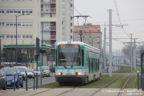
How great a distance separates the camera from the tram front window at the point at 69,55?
1094 inches

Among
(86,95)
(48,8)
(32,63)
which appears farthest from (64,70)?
(48,8)

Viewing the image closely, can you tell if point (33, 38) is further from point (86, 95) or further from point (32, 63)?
point (86, 95)

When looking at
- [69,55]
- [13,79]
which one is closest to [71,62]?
[69,55]

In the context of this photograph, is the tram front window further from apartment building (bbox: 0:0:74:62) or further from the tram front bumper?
apartment building (bbox: 0:0:74:62)

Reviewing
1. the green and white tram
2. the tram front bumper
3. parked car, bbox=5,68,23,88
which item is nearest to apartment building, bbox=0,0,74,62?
parked car, bbox=5,68,23,88

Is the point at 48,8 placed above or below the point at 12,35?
above

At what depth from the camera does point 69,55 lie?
27.8 metres

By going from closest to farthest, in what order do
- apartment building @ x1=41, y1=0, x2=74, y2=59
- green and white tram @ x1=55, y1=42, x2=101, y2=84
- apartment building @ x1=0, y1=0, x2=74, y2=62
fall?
green and white tram @ x1=55, y1=42, x2=101, y2=84 < apartment building @ x1=0, y1=0, x2=74, y2=62 < apartment building @ x1=41, y1=0, x2=74, y2=59

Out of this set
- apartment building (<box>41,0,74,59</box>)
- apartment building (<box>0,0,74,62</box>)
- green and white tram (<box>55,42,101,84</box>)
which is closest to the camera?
green and white tram (<box>55,42,101,84</box>)

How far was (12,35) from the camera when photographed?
88.9m

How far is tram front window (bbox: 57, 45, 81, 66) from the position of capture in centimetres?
2780

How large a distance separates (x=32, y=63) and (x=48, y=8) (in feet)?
66.0

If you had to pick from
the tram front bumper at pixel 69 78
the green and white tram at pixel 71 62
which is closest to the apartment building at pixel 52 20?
the green and white tram at pixel 71 62

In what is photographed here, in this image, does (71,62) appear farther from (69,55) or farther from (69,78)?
(69,78)
